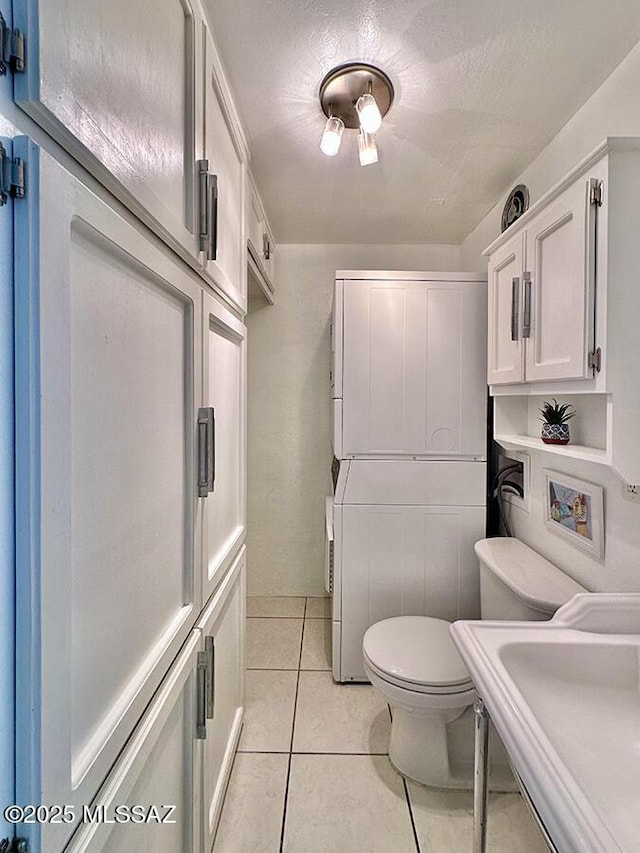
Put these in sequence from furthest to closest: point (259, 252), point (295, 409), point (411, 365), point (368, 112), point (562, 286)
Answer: point (295, 409)
point (259, 252)
point (411, 365)
point (368, 112)
point (562, 286)

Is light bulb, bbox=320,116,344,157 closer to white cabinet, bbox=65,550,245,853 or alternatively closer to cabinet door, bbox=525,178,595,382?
cabinet door, bbox=525,178,595,382

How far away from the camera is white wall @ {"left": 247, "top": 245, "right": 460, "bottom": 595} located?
9.84ft

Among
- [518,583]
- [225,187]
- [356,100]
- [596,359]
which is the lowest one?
[518,583]

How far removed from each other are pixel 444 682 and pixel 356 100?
1974mm

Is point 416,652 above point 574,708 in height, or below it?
below

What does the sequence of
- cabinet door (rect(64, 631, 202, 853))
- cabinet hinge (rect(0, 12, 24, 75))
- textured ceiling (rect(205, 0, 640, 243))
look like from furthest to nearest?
textured ceiling (rect(205, 0, 640, 243))
cabinet door (rect(64, 631, 202, 853))
cabinet hinge (rect(0, 12, 24, 75))

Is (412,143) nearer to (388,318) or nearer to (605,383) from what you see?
(388,318)

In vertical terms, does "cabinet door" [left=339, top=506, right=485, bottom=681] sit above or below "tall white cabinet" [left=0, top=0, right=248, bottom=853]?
below

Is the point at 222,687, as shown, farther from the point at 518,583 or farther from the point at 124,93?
the point at 124,93

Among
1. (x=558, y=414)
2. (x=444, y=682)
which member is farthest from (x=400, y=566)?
(x=558, y=414)

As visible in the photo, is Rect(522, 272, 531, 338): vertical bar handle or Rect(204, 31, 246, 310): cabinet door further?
Rect(522, 272, 531, 338): vertical bar handle

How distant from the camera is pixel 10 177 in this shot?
47 centimetres

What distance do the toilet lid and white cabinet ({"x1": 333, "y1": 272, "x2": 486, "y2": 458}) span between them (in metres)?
0.76

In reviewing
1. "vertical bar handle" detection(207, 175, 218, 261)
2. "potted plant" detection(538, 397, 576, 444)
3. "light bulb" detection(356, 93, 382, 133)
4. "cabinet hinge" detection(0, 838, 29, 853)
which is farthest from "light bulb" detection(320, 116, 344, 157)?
"cabinet hinge" detection(0, 838, 29, 853)
